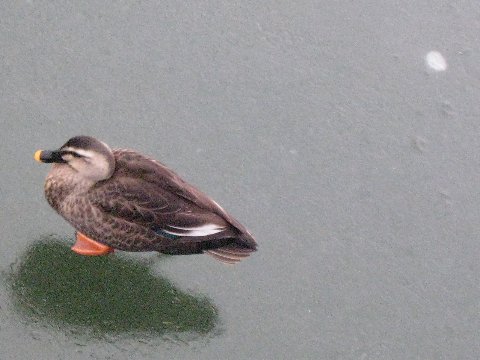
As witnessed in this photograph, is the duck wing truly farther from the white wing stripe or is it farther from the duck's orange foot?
the duck's orange foot

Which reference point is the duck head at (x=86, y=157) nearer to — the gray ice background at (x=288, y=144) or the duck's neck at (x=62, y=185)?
the duck's neck at (x=62, y=185)

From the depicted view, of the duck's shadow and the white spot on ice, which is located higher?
the white spot on ice

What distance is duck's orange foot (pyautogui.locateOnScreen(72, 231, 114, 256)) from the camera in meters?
3.18

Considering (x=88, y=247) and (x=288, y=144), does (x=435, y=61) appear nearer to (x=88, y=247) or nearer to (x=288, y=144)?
(x=288, y=144)

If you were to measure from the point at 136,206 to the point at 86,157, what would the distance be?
0.29 metres

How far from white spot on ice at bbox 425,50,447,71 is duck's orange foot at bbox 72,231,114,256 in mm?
2087

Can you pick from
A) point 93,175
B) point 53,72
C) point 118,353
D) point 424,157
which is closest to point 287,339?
point 118,353

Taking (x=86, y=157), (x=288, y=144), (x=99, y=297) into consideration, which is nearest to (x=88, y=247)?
(x=99, y=297)

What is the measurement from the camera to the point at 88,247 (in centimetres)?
319

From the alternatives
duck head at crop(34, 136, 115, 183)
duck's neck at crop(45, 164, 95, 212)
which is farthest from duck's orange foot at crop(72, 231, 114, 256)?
duck head at crop(34, 136, 115, 183)

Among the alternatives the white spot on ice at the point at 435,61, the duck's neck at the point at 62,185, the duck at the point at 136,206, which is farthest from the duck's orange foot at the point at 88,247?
the white spot on ice at the point at 435,61

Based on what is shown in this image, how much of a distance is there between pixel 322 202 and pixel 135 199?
0.95 meters

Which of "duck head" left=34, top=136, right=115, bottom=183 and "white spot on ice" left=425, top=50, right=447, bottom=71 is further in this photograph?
"white spot on ice" left=425, top=50, right=447, bottom=71

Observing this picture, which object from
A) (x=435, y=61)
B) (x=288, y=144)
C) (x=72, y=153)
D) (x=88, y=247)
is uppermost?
(x=435, y=61)
